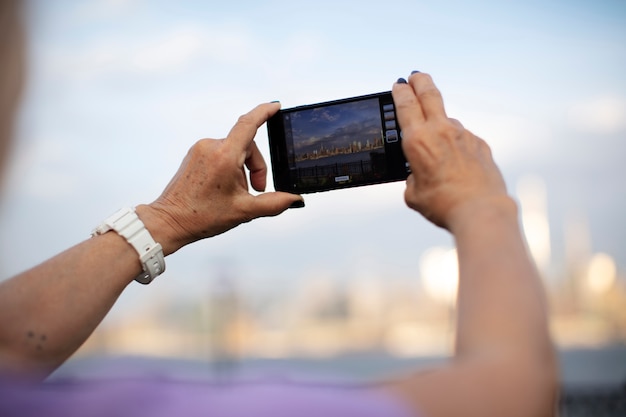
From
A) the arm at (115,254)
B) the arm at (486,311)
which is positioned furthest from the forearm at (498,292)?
the arm at (115,254)

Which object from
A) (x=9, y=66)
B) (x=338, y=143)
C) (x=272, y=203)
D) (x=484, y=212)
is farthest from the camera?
(x=338, y=143)

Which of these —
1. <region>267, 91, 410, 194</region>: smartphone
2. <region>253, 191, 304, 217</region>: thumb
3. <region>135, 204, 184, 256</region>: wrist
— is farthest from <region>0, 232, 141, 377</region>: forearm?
<region>267, 91, 410, 194</region>: smartphone

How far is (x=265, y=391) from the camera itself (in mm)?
736

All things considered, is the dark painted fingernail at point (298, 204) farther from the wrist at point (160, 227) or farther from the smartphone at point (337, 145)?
the wrist at point (160, 227)

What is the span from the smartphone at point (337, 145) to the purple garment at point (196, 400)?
156 centimetres

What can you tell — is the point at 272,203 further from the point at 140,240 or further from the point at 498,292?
the point at 498,292

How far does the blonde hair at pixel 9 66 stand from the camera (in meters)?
1.18

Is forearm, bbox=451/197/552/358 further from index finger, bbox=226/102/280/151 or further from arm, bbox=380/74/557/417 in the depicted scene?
index finger, bbox=226/102/280/151

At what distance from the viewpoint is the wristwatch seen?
→ 6.06ft

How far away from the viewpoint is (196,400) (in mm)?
734

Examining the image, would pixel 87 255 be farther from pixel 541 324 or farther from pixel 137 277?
pixel 541 324

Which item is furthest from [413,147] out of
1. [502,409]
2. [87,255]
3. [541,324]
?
[87,255]

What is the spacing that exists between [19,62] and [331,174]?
1257 mm

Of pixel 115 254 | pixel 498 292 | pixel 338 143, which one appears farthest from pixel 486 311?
pixel 338 143
